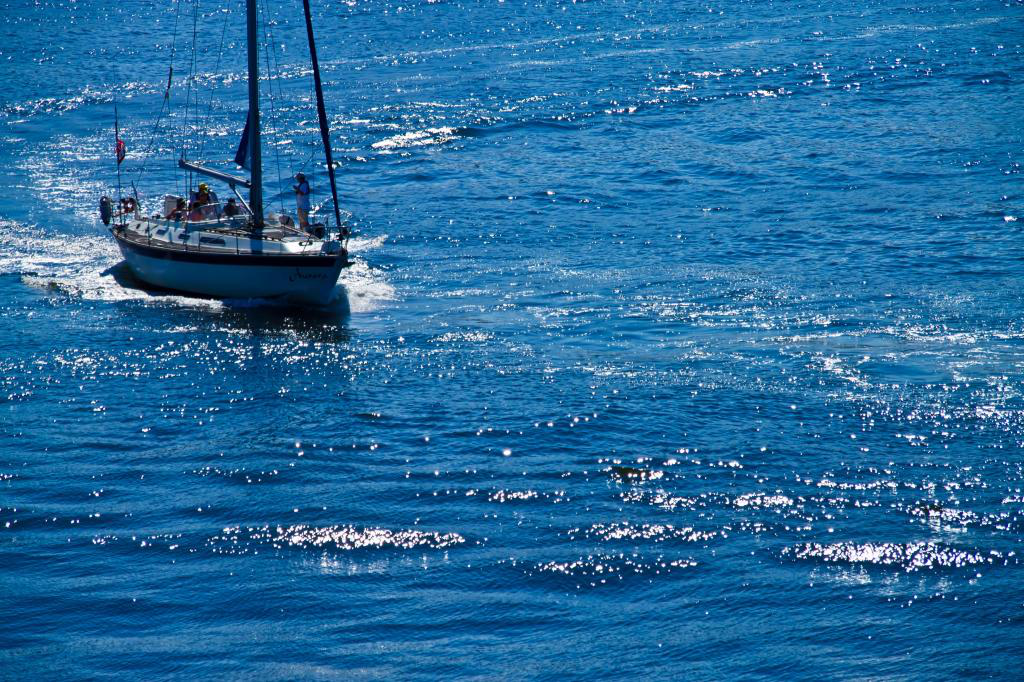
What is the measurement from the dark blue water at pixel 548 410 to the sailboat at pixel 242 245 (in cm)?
95

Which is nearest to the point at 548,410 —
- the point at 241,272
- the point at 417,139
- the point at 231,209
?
the point at 241,272

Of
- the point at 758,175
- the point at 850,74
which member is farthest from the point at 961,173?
the point at 850,74

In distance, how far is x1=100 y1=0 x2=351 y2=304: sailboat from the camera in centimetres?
3778

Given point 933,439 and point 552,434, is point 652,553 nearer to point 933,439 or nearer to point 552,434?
point 552,434

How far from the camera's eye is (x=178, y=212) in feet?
134

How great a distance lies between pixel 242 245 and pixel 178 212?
397 centimetres

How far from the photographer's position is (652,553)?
2389 cm

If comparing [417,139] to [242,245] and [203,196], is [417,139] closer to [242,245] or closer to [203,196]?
[203,196]

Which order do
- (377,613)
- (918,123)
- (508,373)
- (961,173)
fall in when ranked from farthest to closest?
1. (918,123)
2. (961,173)
3. (508,373)
4. (377,613)

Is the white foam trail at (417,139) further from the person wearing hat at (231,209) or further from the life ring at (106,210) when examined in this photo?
the life ring at (106,210)

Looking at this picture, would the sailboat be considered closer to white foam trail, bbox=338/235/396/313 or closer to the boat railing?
the boat railing

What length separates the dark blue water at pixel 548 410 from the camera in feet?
71.1

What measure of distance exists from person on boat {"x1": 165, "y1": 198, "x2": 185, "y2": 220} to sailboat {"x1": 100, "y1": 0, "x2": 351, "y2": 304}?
1.4 inches

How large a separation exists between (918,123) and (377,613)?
48365mm
